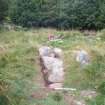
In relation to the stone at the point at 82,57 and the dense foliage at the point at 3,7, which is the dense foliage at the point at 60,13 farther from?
the stone at the point at 82,57

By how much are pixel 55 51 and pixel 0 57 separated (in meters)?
1.36

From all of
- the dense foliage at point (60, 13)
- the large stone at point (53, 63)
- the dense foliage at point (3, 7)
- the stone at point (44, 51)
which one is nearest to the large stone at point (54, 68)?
the large stone at point (53, 63)

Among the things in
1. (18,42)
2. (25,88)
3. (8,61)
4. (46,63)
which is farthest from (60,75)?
(18,42)

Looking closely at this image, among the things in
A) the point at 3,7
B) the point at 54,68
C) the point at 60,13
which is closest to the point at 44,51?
the point at 54,68

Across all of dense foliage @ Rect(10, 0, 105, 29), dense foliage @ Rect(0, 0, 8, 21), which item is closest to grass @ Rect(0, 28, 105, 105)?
dense foliage @ Rect(0, 0, 8, 21)

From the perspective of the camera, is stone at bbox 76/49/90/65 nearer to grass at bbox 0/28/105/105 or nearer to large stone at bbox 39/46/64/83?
grass at bbox 0/28/105/105

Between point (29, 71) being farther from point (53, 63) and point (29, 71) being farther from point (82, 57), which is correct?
point (82, 57)

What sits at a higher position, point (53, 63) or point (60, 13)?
point (53, 63)

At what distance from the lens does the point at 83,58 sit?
7.27 m

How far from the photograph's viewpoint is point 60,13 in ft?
45.2

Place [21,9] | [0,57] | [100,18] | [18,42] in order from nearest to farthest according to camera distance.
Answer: [0,57]
[18,42]
[100,18]
[21,9]

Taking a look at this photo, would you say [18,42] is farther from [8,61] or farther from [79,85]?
[79,85]

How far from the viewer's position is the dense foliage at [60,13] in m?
13.2

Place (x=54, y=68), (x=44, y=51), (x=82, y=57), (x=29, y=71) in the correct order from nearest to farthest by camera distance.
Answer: (x=29, y=71)
(x=54, y=68)
(x=82, y=57)
(x=44, y=51)
